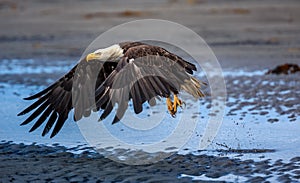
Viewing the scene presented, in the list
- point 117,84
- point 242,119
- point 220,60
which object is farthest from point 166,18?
point 117,84

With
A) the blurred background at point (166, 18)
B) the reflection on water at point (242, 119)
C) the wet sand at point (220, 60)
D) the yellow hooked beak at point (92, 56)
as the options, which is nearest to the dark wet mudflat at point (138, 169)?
the wet sand at point (220, 60)

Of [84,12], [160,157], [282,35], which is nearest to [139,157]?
[160,157]

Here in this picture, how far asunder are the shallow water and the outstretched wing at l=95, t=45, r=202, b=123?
2.21 ft

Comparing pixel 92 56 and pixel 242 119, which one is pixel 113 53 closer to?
pixel 92 56

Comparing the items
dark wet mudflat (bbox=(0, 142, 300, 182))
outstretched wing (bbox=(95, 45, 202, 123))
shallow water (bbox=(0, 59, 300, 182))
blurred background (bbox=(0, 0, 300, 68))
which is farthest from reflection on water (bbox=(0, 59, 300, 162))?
blurred background (bbox=(0, 0, 300, 68))

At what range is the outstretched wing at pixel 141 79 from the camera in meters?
5.70

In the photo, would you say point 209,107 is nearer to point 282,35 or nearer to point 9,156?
point 9,156

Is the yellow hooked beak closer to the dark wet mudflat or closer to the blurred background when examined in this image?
the dark wet mudflat

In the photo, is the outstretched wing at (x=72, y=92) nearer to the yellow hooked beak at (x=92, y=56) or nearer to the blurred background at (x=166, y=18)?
the yellow hooked beak at (x=92, y=56)

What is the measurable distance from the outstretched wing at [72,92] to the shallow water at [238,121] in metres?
0.32

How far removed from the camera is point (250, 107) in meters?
8.15

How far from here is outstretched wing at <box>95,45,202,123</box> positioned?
5695 mm

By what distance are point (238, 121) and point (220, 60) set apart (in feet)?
→ 16.1

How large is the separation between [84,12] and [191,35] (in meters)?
6.60
